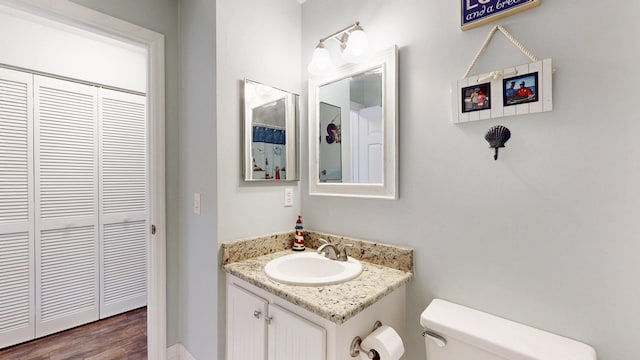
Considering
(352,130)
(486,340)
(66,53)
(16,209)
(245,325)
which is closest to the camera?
(486,340)

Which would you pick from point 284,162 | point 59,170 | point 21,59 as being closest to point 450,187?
point 284,162

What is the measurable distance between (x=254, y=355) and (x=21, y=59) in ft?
8.62

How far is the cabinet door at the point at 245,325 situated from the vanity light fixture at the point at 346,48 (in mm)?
1321

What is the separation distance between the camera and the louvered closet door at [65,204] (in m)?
2.09

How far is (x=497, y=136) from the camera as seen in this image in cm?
108

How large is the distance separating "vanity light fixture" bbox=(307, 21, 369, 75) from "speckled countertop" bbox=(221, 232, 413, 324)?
102 centimetres

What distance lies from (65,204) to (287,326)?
7.24 feet

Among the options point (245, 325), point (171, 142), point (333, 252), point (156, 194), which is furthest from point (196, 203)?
point (333, 252)

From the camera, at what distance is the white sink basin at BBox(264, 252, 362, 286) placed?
1299 millimetres

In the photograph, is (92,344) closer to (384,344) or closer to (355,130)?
(384,344)

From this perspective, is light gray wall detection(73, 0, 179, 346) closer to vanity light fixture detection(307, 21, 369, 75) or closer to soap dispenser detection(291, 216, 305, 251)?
soap dispenser detection(291, 216, 305, 251)

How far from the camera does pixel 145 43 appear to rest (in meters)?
1.71

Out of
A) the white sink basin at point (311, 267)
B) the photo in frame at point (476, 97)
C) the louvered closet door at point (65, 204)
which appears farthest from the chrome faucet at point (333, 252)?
the louvered closet door at point (65, 204)

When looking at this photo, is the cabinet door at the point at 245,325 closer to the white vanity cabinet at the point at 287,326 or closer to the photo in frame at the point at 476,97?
the white vanity cabinet at the point at 287,326
